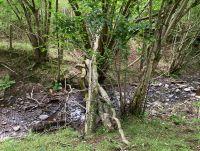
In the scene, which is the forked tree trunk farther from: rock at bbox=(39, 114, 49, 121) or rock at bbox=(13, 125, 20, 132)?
rock at bbox=(13, 125, 20, 132)

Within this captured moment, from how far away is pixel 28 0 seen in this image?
12.1m

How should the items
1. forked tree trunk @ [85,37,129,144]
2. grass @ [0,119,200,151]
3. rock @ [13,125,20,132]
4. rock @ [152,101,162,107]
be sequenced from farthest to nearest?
rock @ [152,101,162,107]
rock @ [13,125,20,132]
forked tree trunk @ [85,37,129,144]
grass @ [0,119,200,151]

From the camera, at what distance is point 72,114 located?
10.5 m

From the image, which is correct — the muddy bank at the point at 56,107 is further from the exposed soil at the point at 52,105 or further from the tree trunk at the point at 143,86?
the tree trunk at the point at 143,86

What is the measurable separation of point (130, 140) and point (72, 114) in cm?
346

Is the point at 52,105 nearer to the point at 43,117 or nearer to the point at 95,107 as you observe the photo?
the point at 43,117

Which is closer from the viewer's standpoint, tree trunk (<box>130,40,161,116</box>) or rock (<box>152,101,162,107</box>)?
tree trunk (<box>130,40,161,116</box>)

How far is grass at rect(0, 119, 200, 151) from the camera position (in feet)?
23.1

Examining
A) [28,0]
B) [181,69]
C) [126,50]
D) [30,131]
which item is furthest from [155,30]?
[181,69]

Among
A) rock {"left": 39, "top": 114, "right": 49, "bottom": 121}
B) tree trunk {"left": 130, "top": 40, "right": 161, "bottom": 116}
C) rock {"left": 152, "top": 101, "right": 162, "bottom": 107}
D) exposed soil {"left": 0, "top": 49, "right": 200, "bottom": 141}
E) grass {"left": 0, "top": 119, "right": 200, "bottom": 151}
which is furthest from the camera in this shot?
rock {"left": 152, "top": 101, "right": 162, "bottom": 107}

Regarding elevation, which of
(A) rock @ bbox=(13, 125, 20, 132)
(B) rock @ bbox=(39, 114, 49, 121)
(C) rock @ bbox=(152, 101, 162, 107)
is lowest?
(A) rock @ bbox=(13, 125, 20, 132)

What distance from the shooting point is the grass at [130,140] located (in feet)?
23.1

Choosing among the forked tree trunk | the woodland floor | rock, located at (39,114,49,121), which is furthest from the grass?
rock, located at (39,114,49,121)

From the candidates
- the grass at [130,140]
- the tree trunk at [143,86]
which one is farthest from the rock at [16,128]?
the tree trunk at [143,86]
